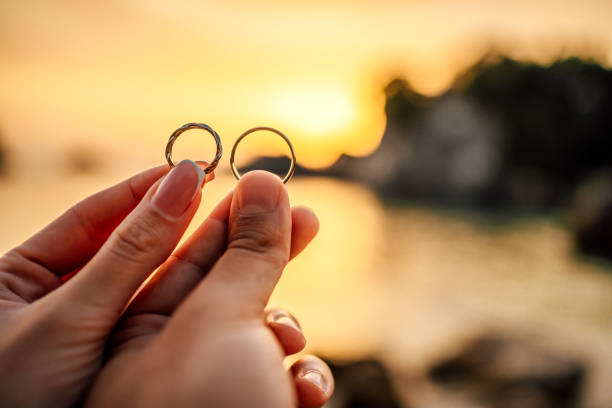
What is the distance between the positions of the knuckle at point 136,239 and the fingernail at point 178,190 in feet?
0.35

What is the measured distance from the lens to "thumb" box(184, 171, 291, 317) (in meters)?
1.73

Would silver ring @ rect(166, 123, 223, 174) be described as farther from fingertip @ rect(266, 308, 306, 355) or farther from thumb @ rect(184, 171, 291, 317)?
fingertip @ rect(266, 308, 306, 355)

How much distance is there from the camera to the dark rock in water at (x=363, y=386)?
5730 mm

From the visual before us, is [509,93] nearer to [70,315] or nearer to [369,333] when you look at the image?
[369,333]

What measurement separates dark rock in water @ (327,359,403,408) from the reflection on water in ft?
2.50

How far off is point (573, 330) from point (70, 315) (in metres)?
12.4

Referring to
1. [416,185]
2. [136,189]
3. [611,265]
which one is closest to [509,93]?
[416,185]

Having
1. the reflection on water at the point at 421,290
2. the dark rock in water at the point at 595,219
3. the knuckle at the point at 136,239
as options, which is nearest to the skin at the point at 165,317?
the knuckle at the point at 136,239

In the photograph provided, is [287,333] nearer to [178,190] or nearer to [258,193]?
[258,193]

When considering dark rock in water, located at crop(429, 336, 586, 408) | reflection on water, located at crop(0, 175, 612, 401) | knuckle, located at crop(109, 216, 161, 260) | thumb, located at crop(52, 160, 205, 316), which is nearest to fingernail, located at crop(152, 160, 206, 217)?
thumb, located at crop(52, 160, 205, 316)

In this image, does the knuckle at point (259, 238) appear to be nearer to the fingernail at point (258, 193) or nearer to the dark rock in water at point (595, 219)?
the fingernail at point (258, 193)

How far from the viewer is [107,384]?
68.8 inches


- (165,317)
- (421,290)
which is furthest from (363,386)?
(421,290)

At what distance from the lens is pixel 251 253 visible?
6.55 ft
